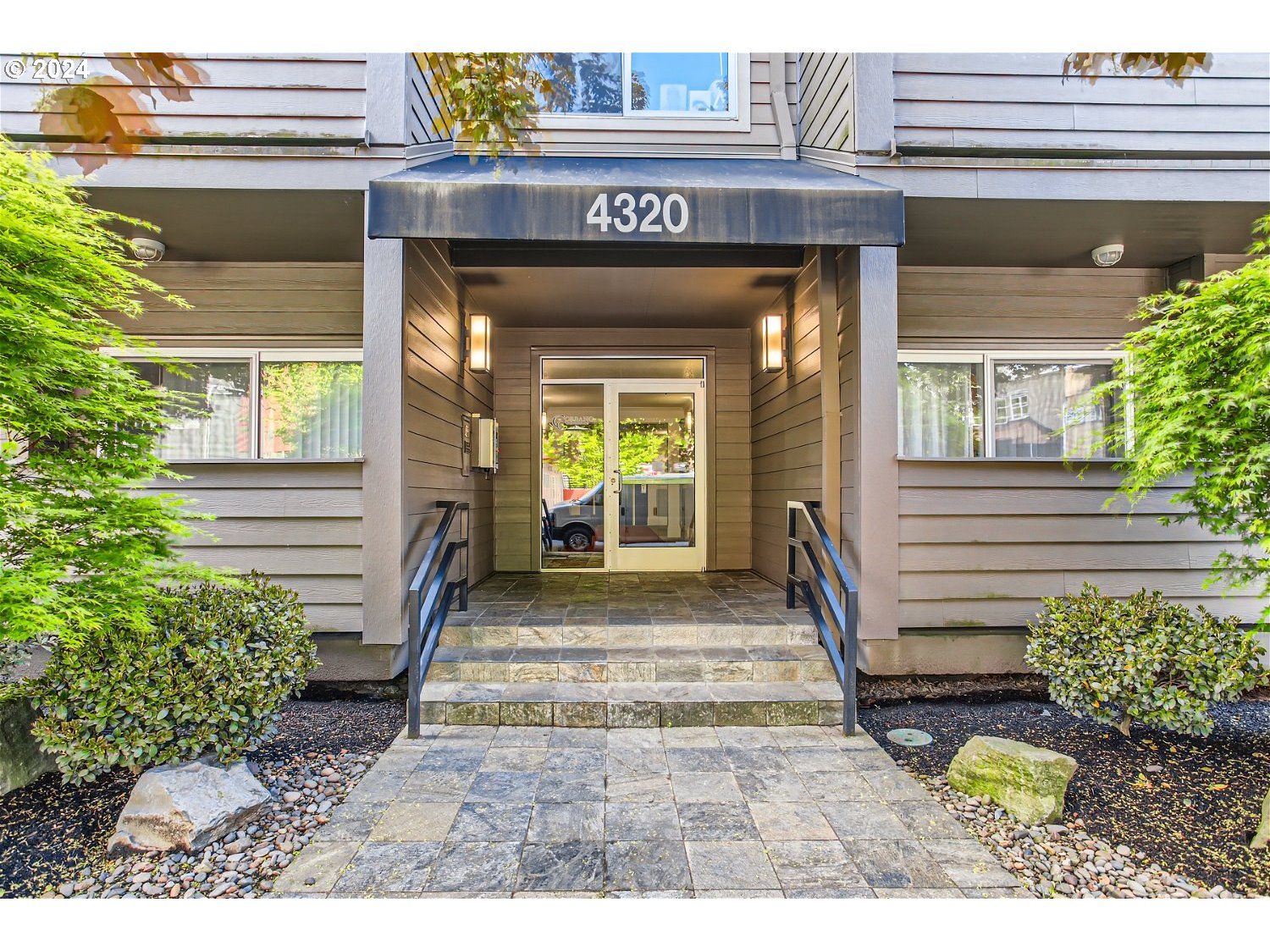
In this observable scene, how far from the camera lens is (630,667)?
3297 mm

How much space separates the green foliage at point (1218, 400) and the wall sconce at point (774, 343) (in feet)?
7.94

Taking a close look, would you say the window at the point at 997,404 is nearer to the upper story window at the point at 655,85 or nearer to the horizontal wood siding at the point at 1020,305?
the horizontal wood siding at the point at 1020,305

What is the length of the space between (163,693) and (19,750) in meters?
0.75

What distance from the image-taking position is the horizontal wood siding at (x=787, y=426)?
4.17 metres

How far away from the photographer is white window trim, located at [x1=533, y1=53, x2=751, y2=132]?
4160 millimetres

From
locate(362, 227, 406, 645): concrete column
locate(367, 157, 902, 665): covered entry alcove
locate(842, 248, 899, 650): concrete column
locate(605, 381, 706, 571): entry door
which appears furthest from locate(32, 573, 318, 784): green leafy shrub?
locate(605, 381, 706, 571): entry door

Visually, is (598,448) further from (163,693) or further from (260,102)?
(163,693)

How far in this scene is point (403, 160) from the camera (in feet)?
11.2

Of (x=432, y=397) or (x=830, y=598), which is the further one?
(x=432, y=397)

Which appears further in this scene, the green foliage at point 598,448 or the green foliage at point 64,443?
the green foliage at point 598,448

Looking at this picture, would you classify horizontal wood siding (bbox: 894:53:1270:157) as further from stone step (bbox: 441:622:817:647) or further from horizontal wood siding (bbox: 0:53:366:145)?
horizontal wood siding (bbox: 0:53:366:145)

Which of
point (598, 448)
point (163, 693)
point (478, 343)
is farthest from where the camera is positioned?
point (598, 448)

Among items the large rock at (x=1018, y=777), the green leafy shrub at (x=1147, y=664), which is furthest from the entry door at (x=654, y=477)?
the large rock at (x=1018, y=777)

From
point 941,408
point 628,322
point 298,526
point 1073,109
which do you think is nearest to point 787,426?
point 941,408
